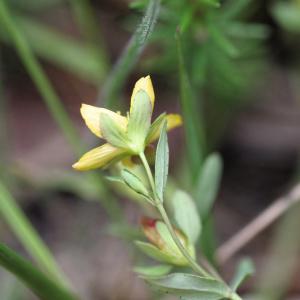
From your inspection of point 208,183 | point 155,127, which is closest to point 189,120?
point 208,183

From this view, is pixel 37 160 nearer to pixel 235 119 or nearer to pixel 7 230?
pixel 7 230

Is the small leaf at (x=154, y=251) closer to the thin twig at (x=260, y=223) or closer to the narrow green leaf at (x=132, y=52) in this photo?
the narrow green leaf at (x=132, y=52)

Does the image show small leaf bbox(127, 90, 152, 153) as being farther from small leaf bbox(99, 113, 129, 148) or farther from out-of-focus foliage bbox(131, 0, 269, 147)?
out-of-focus foliage bbox(131, 0, 269, 147)

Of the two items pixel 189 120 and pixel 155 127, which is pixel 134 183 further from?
pixel 189 120

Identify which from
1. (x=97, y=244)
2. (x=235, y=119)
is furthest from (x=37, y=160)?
(x=235, y=119)

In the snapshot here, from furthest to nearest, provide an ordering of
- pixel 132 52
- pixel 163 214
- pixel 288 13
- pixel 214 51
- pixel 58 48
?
pixel 58 48
pixel 288 13
pixel 214 51
pixel 132 52
pixel 163 214

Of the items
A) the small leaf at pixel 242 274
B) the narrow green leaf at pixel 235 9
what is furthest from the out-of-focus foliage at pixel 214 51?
the small leaf at pixel 242 274
